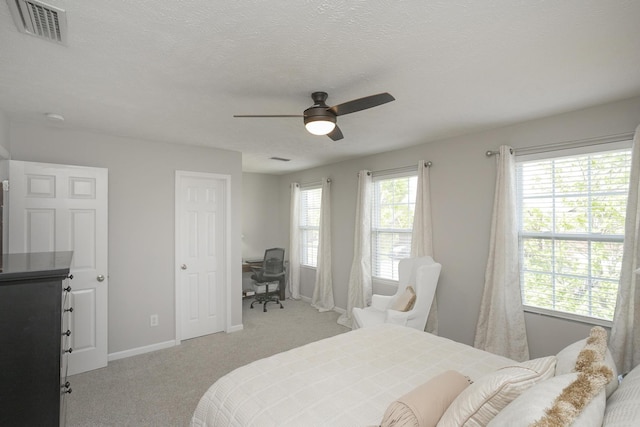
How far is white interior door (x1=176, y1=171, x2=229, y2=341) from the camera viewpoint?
4.11 meters

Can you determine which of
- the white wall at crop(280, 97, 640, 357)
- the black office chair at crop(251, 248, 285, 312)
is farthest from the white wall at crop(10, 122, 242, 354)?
the white wall at crop(280, 97, 640, 357)

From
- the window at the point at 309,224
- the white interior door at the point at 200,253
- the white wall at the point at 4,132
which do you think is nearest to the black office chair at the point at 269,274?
the window at the point at 309,224

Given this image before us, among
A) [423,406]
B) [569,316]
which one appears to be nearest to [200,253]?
[423,406]

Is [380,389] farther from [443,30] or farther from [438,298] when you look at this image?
[438,298]

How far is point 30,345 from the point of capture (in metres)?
1.39

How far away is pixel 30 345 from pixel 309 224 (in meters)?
5.02

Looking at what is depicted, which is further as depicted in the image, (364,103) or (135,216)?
(135,216)

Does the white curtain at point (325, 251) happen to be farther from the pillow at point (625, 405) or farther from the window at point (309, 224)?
the pillow at point (625, 405)

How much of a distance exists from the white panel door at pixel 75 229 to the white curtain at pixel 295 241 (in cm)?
343

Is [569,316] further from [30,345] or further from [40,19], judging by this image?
[40,19]

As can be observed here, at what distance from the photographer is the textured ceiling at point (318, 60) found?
58.8 inches

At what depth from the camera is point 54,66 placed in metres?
2.00

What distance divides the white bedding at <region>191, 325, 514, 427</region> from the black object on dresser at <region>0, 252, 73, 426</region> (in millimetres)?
718

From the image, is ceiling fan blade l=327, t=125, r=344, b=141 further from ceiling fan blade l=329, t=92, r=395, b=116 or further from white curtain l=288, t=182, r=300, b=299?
white curtain l=288, t=182, r=300, b=299
